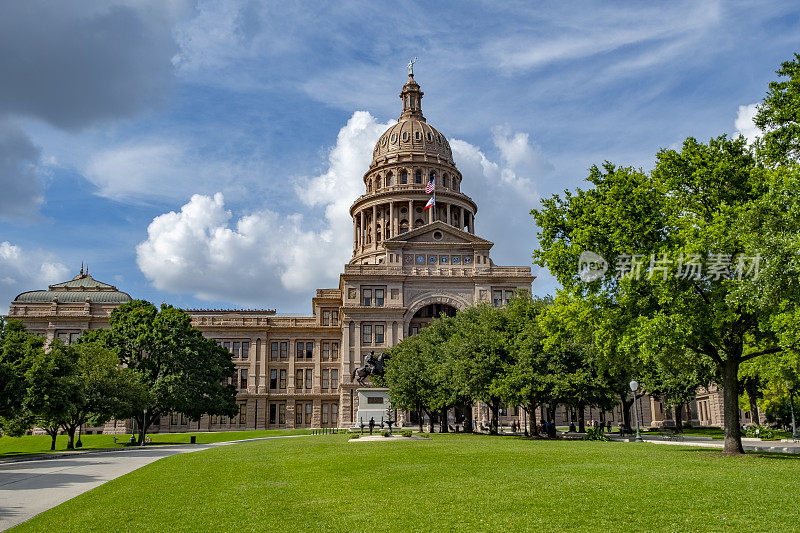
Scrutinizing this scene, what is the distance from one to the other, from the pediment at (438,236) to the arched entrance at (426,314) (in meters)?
9.83

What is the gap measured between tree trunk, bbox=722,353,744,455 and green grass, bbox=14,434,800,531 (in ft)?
6.54

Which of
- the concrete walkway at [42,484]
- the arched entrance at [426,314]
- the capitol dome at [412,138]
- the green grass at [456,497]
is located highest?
the capitol dome at [412,138]

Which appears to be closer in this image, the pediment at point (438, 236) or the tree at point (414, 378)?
the tree at point (414, 378)

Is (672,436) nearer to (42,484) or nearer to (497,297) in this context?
(42,484)

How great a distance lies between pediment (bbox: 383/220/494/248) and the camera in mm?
101750

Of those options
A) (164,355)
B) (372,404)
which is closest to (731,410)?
(372,404)

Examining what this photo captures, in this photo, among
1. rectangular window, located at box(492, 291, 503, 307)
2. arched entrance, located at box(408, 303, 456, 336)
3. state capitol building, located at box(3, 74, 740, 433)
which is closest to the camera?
state capitol building, located at box(3, 74, 740, 433)

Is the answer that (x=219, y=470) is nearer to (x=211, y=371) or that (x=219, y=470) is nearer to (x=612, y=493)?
(x=612, y=493)

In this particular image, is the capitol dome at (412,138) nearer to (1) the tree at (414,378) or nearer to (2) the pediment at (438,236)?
(2) the pediment at (438,236)

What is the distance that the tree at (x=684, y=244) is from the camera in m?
27.6

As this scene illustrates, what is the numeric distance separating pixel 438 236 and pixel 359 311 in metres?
17.0

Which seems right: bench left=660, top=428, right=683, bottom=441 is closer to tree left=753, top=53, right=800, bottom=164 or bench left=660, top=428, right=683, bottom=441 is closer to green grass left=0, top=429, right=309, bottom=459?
tree left=753, top=53, right=800, bottom=164

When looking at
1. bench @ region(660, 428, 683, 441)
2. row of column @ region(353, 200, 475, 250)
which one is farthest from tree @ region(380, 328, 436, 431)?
row of column @ region(353, 200, 475, 250)

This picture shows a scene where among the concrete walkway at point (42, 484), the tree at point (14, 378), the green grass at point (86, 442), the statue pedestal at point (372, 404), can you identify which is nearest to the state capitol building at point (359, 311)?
the green grass at point (86, 442)
